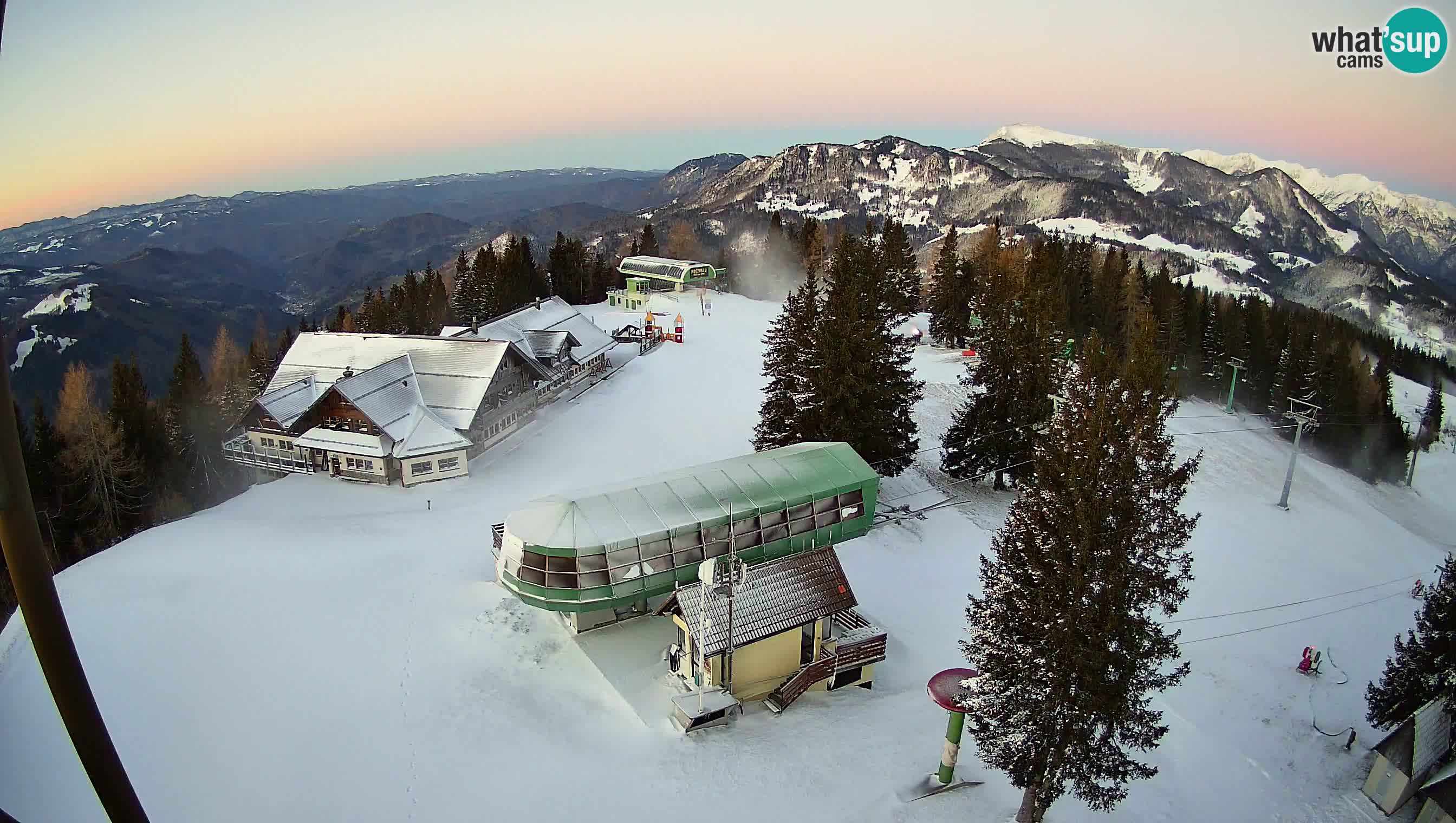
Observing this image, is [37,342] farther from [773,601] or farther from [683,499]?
[773,601]

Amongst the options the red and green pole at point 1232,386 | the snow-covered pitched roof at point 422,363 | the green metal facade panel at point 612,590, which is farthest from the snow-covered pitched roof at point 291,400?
the red and green pole at point 1232,386

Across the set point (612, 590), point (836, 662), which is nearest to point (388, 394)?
point (612, 590)

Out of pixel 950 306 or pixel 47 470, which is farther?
pixel 950 306

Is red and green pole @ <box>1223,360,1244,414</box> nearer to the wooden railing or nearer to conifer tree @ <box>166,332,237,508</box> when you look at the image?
the wooden railing

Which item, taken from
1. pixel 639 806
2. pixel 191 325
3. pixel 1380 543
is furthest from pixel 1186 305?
pixel 191 325

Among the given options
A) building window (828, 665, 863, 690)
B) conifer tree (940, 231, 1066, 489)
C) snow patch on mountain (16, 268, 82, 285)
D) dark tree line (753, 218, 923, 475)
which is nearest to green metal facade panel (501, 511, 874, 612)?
building window (828, 665, 863, 690)

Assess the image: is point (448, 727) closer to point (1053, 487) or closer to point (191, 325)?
point (1053, 487)
